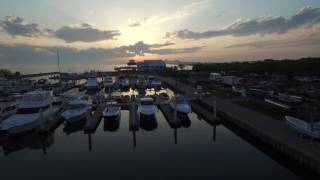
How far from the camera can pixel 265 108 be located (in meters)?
33.3

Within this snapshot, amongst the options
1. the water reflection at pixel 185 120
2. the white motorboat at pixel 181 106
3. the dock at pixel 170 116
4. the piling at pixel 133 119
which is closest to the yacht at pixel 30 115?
the piling at pixel 133 119

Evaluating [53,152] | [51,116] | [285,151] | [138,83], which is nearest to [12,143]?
[53,152]

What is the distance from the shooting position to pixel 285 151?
20.5 metres

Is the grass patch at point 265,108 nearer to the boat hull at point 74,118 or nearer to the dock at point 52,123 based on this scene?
the boat hull at point 74,118

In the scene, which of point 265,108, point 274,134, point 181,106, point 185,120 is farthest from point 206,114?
point 274,134

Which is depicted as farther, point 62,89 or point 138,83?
point 138,83

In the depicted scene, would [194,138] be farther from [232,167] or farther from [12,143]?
[12,143]

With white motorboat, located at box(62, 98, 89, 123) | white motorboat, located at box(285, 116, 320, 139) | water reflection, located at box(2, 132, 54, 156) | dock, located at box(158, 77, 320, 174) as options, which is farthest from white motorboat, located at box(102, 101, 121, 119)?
white motorboat, located at box(285, 116, 320, 139)

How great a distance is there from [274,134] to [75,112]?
2005 centimetres

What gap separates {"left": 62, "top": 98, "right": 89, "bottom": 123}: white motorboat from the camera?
32.8 m

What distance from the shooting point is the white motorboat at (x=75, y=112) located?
32812 millimetres

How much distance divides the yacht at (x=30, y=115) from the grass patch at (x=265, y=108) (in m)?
21.6

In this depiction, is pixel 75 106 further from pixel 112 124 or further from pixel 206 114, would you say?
pixel 206 114

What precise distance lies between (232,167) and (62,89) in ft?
167
